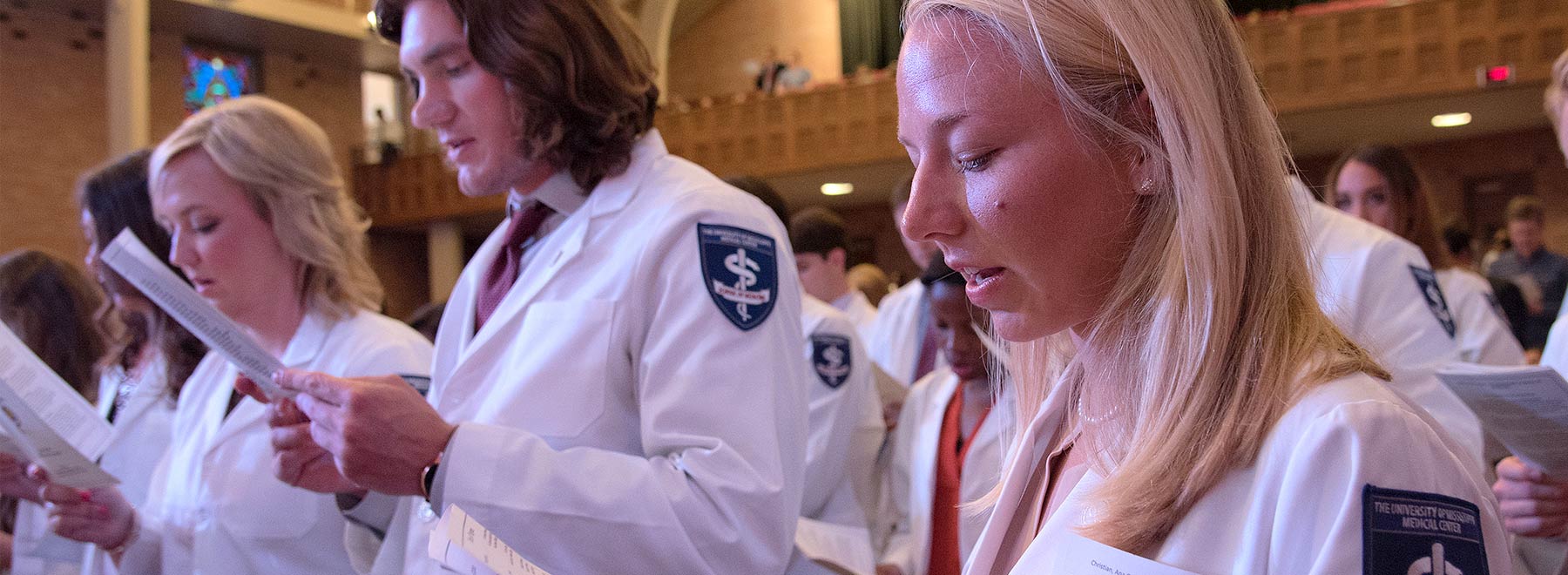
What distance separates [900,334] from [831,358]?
5.04 feet

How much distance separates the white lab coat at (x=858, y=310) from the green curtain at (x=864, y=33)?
10414 mm

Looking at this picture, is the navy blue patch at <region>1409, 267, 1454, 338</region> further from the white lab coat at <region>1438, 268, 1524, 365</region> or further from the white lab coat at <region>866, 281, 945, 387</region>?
the white lab coat at <region>866, 281, 945, 387</region>

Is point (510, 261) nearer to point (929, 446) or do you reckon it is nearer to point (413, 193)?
point (929, 446)

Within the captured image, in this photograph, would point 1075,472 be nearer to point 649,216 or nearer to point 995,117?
point 995,117

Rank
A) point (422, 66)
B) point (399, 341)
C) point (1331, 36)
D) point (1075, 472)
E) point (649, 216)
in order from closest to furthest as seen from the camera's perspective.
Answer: point (1075, 472) < point (649, 216) < point (422, 66) < point (399, 341) < point (1331, 36)

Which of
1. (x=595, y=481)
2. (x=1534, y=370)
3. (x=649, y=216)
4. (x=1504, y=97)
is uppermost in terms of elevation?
(x=1504, y=97)

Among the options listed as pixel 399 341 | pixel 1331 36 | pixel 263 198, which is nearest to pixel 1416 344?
pixel 399 341

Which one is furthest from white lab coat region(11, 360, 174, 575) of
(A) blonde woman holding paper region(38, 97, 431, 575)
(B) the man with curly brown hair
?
(B) the man with curly brown hair

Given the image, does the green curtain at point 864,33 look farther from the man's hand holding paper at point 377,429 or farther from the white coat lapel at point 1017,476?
the white coat lapel at point 1017,476

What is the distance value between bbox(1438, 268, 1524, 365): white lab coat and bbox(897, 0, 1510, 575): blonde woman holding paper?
11.3 feet

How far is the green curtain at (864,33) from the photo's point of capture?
16.3m

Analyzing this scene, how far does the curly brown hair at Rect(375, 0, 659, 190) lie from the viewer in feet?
6.88

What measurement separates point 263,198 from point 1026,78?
7.23 ft

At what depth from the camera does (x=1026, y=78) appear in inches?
43.3
